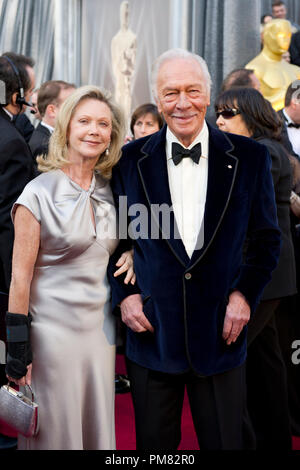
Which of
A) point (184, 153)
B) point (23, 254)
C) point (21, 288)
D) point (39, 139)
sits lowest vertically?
point (21, 288)

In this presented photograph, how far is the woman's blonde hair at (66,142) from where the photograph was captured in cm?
200

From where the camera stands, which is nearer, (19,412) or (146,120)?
(19,412)

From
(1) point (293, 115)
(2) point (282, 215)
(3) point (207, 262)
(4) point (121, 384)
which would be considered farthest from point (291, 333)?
(3) point (207, 262)

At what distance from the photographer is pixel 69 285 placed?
1.94 m

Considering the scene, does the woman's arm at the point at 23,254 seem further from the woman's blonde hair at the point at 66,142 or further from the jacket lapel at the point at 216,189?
the jacket lapel at the point at 216,189

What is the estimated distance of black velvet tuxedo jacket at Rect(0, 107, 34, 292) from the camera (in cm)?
275

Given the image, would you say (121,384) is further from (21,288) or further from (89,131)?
(89,131)

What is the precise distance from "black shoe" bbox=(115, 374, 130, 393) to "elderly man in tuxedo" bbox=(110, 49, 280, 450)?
1924mm

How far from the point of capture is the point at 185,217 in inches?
72.1

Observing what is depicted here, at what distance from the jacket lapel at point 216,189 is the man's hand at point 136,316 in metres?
0.22

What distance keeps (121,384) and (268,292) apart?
168 cm

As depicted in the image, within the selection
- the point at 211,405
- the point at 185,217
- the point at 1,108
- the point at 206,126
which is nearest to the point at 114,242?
the point at 185,217

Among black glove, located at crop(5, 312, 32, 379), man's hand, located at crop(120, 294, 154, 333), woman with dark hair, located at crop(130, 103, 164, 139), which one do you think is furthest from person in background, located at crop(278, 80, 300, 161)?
black glove, located at crop(5, 312, 32, 379)

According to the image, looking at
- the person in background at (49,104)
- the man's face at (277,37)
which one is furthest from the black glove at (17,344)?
the man's face at (277,37)
